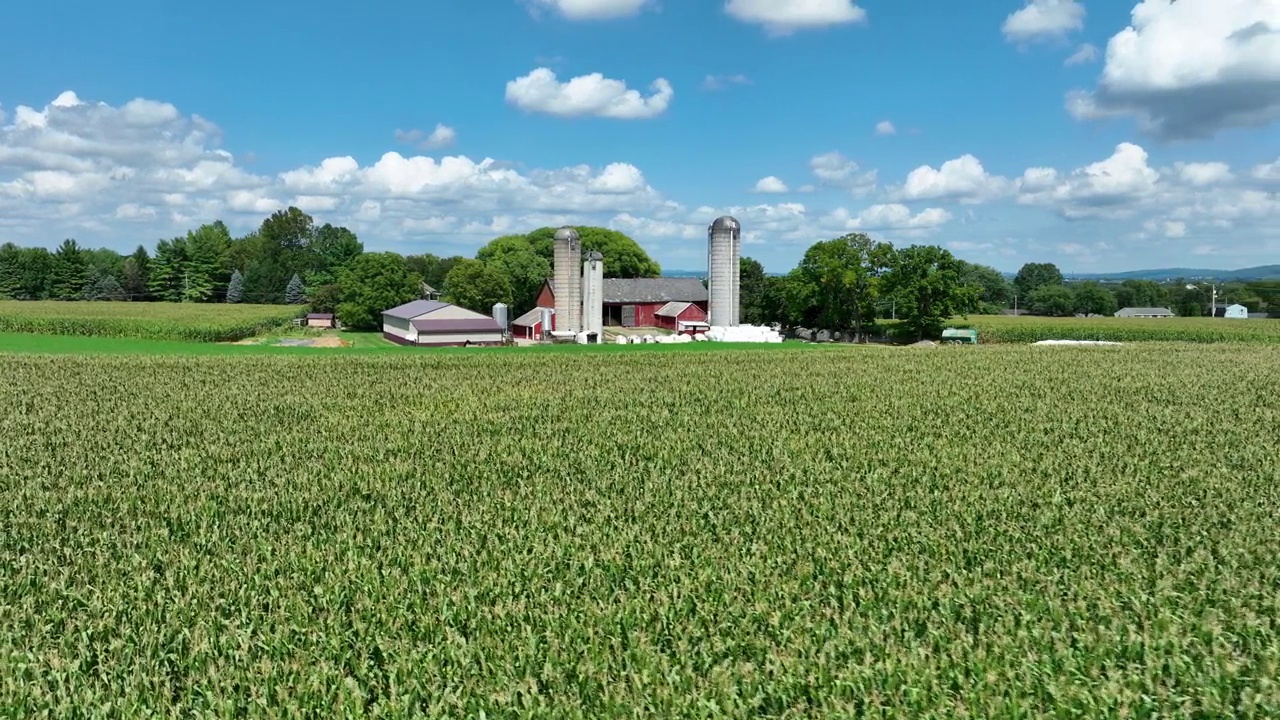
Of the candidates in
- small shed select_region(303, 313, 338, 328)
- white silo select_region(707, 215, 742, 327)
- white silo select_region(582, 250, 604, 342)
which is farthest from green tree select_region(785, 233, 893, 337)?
small shed select_region(303, 313, 338, 328)

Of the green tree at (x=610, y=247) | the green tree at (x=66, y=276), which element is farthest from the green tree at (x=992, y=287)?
the green tree at (x=66, y=276)

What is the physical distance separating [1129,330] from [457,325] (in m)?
59.3

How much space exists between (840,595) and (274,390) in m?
22.7

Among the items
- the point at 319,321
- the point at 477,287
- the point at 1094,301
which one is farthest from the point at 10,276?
the point at 1094,301

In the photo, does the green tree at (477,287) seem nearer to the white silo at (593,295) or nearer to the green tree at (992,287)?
the white silo at (593,295)

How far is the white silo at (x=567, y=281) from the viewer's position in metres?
70.4

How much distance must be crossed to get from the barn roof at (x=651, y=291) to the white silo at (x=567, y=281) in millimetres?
21814

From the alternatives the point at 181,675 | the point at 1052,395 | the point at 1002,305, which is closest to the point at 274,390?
the point at 181,675

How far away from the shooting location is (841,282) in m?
79.7

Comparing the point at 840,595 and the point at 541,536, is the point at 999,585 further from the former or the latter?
the point at 541,536

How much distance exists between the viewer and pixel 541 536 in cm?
1003

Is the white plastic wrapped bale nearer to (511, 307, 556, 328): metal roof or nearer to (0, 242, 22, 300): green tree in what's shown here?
(511, 307, 556, 328): metal roof

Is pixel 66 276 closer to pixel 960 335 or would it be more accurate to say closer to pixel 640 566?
pixel 960 335

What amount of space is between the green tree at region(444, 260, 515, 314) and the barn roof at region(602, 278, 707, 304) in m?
12.1
